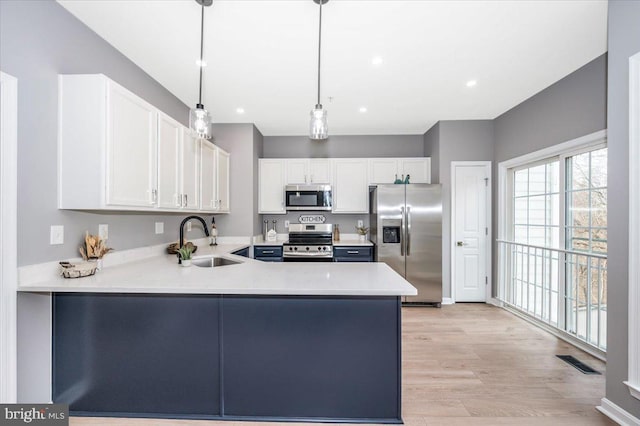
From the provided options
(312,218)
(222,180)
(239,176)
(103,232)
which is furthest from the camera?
(312,218)

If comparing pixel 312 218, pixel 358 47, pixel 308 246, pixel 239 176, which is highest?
pixel 358 47

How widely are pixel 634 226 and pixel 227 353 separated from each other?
2.50 m

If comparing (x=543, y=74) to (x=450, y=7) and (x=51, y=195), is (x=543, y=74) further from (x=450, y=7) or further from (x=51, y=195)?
(x=51, y=195)

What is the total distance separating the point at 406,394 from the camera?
212 centimetres

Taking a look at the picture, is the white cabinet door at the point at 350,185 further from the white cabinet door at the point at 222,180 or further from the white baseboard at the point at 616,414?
the white baseboard at the point at 616,414

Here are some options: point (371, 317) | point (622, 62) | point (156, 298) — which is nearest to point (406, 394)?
point (371, 317)

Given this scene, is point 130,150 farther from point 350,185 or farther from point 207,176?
point 350,185

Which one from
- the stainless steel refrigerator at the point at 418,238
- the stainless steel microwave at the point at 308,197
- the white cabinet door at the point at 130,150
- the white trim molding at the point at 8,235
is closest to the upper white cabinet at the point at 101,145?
the white cabinet door at the point at 130,150

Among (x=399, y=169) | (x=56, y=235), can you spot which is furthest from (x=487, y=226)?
(x=56, y=235)

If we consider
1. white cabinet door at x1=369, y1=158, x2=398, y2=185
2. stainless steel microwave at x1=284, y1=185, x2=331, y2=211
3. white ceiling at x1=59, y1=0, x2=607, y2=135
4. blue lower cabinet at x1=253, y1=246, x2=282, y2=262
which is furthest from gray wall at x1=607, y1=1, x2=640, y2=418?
blue lower cabinet at x1=253, y1=246, x2=282, y2=262

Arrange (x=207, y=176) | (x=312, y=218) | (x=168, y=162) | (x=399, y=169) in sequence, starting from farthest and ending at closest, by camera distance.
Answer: (x=312, y=218)
(x=399, y=169)
(x=207, y=176)
(x=168, y=162)

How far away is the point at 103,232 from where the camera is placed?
2.28 m

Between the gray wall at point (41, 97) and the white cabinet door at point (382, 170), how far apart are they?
347 centimetres

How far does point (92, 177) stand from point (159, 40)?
3.99ft
